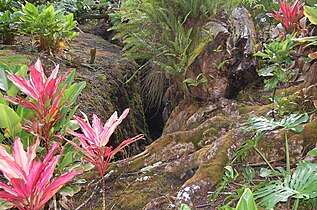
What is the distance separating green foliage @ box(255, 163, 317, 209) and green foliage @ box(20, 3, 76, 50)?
2.99 m

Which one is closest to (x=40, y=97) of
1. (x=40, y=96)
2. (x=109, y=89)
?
(x=40, y=96)

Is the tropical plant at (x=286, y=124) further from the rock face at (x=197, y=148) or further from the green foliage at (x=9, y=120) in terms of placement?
the green foliage at (x=9, y=120)

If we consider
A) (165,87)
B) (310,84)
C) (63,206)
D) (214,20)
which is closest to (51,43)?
(165,87)

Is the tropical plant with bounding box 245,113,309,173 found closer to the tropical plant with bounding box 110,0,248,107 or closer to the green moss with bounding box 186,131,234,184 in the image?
the green moss with bounding box 186,131,234,184

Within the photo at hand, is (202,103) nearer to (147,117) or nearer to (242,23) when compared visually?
(242,23)

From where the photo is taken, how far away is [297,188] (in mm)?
1071

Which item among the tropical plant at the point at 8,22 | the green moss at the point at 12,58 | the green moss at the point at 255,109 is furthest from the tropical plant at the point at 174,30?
the tropical plant at the point at 8,22

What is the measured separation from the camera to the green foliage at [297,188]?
3.29 feet

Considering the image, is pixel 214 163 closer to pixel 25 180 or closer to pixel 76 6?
pixel 25 180

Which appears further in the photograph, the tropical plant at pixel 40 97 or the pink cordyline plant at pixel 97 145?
the tropical plant at pixel 40 97

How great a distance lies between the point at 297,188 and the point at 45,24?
123 inches

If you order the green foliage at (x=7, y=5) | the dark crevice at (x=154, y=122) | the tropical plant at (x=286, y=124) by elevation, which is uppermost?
the green foliage at (x=7, y=5)

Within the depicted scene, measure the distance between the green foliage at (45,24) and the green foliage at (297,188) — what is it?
2.99 meters

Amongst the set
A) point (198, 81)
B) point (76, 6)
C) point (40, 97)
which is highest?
point (76, 6)
